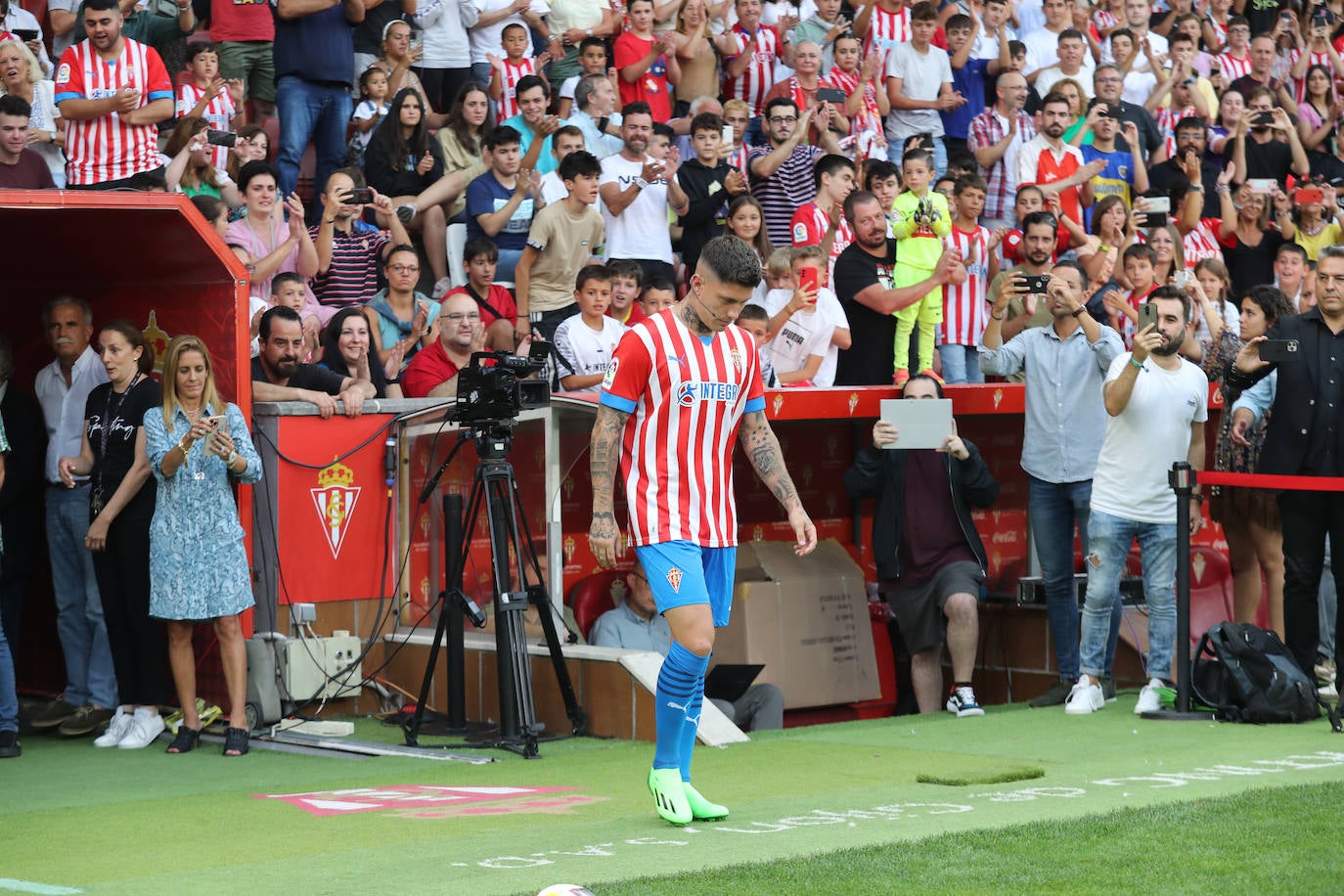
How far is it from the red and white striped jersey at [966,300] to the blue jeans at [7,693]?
6.53 metres

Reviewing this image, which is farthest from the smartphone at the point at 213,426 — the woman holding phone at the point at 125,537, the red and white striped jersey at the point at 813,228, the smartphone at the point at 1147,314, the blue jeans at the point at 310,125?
the red and white striped jersey at the point at 813,228

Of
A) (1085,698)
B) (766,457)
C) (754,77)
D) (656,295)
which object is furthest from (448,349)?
(754,77)

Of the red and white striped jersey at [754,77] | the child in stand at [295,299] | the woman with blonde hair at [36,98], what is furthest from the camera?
the red and white striped jersey at [754,77]

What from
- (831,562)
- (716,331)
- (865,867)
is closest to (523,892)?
(865,867)

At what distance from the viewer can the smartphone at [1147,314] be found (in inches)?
353

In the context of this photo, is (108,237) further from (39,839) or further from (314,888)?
(314,888)

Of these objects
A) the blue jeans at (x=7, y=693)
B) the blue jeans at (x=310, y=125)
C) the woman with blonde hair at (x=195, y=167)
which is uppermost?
the blue jeans at (x=310, y=125)

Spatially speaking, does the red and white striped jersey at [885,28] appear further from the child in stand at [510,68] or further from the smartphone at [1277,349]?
the smartphone at [1277,349]

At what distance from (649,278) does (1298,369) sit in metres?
4.26

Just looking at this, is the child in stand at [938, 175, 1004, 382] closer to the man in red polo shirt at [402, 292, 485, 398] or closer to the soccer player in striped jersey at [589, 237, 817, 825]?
the man in red polo shirt at [402, 292, 485, 398]

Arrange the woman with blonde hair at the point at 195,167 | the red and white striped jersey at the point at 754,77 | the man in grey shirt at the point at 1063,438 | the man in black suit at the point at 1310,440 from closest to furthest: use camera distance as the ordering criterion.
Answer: the man in black suit at the point at 1310,440 < the man in grey shirt at the point at 1063,438 < the woman with blonde hair at the point at 195,167 < the red and white striped jersey at the point at 754,77

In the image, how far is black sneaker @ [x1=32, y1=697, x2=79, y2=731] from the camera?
9562mm

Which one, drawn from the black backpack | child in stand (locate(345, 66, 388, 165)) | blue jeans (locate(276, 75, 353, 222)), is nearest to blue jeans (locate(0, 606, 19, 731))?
blue jeans (locate(276, 75, 353, 222))

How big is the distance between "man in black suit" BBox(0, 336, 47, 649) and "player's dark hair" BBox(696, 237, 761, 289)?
188 inches
